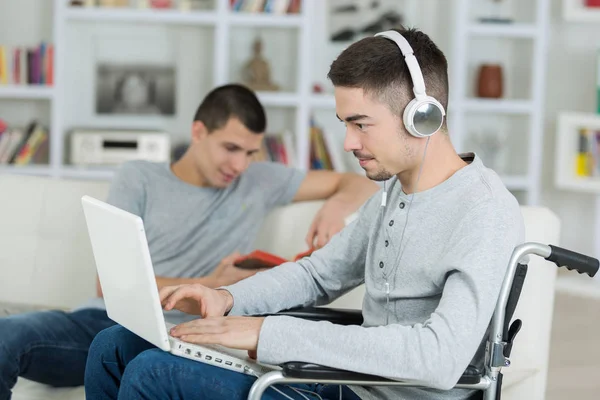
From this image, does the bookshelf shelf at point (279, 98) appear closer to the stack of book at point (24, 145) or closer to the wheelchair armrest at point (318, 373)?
the stack of book at point (24, 145)

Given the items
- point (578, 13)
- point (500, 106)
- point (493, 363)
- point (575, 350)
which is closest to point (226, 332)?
point (493, 363)

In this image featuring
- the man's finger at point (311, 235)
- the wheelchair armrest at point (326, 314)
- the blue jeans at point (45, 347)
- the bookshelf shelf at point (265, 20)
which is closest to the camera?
the wheelchair armrest at point (326, 314)

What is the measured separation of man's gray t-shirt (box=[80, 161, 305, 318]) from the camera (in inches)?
116

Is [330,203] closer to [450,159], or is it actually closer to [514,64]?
[450,159]

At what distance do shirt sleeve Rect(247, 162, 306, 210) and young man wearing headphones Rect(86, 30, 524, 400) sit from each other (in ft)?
3.04

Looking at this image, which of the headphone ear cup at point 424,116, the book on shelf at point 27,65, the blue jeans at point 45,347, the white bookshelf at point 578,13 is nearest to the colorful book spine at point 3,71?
the book on shelf at point 27,65

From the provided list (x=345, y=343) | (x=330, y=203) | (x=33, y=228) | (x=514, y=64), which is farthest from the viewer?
(x=514, y=64)

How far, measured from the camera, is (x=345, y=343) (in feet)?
5.77

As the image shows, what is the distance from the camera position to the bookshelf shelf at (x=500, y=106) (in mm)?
5578

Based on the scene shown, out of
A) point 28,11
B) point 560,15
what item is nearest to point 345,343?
point 28,11

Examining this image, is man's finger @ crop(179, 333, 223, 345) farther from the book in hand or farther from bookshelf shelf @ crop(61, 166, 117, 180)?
bookshelf shelf @ crop(61, 166, 117, 180)

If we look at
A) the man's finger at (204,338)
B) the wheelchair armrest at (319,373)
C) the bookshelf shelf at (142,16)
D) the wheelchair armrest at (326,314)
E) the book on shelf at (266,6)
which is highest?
the book on shelf at (266,6)

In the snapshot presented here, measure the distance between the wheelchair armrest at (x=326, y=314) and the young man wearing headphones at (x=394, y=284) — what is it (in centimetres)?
5

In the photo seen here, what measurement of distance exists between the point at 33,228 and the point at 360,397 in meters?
1.47
